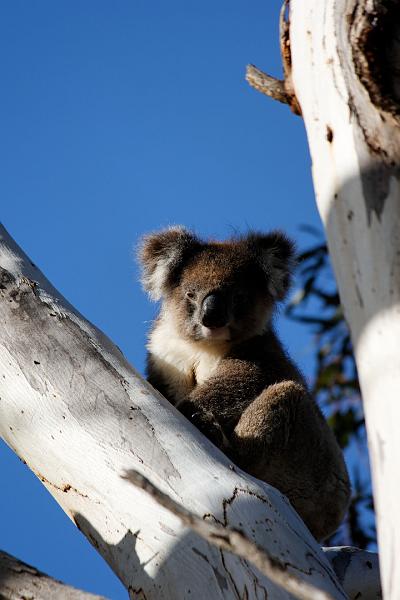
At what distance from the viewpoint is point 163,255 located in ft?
15.7

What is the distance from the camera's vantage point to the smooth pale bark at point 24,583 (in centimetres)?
227

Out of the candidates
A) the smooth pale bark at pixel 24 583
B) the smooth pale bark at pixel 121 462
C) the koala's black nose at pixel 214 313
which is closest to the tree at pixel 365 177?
the smooth pale bark at pixel 121 462

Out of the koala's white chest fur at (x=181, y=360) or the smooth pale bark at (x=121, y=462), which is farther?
the koala's white chest fur at (x=181, y=360)

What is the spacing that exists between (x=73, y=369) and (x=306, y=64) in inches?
49.1

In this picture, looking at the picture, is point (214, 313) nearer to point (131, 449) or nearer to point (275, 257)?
point (275, 257)

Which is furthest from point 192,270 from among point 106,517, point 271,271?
point 106,517

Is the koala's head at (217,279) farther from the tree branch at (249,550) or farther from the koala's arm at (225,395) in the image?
the tree branch at (249,550)

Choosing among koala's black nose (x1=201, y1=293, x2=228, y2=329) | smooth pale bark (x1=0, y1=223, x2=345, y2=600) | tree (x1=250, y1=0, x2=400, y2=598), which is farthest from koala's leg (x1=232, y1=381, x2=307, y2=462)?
tree (x1=250, y1=0, x2=400, y2=598)

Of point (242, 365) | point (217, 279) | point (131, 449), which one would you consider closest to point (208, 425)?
point (242, 365)

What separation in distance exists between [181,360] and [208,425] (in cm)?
80

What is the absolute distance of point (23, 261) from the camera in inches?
124

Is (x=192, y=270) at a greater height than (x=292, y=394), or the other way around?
(x=192, y=270)

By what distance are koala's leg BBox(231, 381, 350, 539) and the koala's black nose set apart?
66 cm

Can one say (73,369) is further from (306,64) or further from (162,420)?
(306,64)
